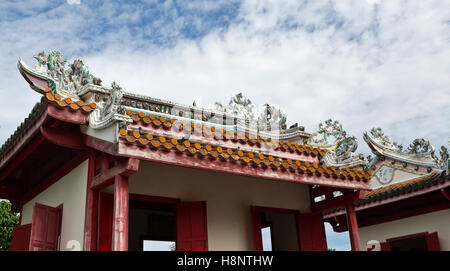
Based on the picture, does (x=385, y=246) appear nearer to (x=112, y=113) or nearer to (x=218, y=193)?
(x=218, y=193)

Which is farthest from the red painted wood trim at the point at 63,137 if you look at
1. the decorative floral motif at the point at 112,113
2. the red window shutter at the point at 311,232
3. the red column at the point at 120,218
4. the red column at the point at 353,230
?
the red column at the point at 353,230

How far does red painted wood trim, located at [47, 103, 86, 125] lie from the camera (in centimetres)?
654

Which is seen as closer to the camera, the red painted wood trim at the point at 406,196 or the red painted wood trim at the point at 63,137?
the red painted wood trim at the point at 63,137

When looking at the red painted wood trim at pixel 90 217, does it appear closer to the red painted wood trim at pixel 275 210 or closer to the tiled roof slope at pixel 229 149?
the tiled roof slope at pixel 229 149

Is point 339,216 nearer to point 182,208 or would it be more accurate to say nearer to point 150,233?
point 150,233

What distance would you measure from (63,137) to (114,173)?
1.51m

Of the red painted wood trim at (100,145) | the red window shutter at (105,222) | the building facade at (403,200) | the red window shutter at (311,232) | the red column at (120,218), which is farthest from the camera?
the building facade at (403,200)

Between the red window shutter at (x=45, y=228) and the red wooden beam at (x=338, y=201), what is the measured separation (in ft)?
16.3

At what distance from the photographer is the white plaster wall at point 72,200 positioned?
6988 mm

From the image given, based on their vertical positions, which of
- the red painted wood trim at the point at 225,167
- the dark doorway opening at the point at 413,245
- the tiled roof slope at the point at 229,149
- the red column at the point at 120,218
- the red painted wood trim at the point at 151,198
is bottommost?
the red column at the point at 120,218

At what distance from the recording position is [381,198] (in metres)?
11.6

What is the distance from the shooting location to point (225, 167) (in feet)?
21.7

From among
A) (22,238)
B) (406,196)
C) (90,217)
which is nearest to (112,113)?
(90,217)
